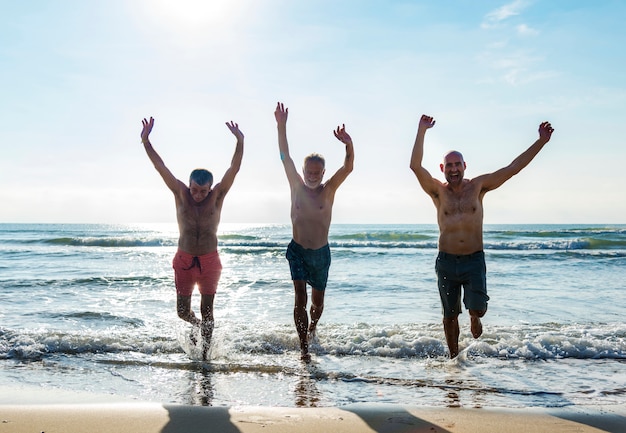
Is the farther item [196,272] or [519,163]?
[196,272]

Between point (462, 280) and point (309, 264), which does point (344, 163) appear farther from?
point (462, 280)

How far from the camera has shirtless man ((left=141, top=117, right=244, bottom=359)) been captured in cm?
569

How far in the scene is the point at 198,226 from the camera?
18.9ft

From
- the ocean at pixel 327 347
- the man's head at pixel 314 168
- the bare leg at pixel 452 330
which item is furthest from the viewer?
the man's head at pixel 314 168

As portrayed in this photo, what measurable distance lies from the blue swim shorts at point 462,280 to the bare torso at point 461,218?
8 cm

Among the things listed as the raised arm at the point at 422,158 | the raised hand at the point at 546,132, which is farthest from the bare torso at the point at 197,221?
the raised hand at the point at 546,132

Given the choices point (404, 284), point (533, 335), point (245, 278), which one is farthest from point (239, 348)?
point (245, 278)

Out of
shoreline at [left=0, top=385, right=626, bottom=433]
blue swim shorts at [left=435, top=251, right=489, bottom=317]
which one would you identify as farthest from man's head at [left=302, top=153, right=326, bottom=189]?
shoreline at [left=0, top=385, right=626, bottom=433]

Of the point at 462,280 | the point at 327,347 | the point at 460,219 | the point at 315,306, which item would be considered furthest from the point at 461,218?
the point at 327,347

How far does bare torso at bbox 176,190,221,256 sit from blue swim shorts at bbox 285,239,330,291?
34.0 inches

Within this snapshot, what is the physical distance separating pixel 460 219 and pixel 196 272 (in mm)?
2781

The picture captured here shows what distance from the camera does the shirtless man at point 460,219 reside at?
18.1 ft

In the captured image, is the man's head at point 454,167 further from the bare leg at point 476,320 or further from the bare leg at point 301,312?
the bare leg at point 301,312

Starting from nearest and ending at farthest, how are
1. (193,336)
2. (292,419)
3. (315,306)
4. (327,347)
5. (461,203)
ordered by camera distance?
(292,419), (461,203), (193,336), (315,306), (327,347)
